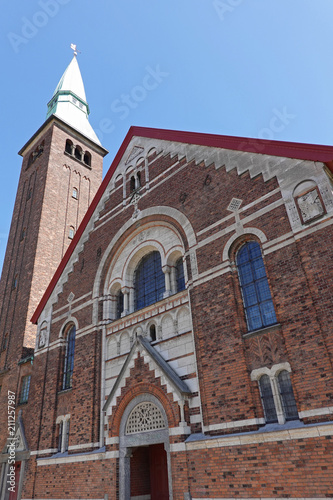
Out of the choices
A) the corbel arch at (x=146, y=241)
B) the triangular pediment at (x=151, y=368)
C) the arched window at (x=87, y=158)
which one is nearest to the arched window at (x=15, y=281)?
the corbel arch at (x=146, y=241)

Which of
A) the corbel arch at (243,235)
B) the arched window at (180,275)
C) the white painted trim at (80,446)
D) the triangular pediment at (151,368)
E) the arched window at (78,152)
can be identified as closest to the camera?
the corbel arch at (243,235)

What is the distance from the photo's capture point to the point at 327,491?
7.28 meters

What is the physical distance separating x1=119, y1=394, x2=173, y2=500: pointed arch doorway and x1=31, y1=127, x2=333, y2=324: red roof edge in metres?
8.20

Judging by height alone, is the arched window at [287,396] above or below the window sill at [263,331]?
below

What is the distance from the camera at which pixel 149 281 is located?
14.3 meters

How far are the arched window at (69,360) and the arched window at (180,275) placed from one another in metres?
6.04

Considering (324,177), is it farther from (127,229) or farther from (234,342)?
(127,229)

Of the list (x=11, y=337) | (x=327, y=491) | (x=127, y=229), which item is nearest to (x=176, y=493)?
(x=327, y=491)

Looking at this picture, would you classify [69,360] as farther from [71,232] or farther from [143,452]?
[71,232]

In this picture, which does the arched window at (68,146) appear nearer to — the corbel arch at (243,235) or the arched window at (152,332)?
the arched window at (152,332)

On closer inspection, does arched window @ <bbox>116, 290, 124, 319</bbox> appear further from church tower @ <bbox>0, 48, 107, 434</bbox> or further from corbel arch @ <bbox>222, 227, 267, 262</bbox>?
church tower @ <bbox>0, 48, 107, 434</bbox>

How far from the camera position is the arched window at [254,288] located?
9.96 m

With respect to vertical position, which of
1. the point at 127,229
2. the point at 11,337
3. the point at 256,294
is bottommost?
the point at 256,294

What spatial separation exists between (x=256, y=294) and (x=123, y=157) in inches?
414
